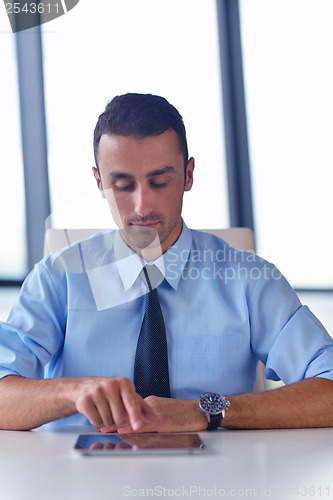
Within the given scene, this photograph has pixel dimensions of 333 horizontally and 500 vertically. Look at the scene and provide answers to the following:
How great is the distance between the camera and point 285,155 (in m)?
2.99

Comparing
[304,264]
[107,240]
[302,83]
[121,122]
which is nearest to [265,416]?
[107,240]

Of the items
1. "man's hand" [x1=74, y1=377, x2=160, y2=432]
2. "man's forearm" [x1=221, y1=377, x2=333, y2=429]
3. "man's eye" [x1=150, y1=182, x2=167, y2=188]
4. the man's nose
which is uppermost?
"man's eye" [x1=150, y1=182, x2=167, y2=188]

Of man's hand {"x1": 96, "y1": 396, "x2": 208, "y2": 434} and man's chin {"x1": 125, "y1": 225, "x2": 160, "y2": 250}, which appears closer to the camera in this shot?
man's hand {"x1": 96, "y1": 396, "x2": 208, "y2": 434}

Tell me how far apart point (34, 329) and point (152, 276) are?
0.99 ft

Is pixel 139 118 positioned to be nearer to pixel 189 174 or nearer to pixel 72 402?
pixel 189 174

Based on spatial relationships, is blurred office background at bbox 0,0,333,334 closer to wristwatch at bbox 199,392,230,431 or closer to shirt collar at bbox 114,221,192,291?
shirt collar at bbox 114,221,192,291

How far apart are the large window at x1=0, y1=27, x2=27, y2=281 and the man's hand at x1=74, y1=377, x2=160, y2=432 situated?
158 centimetres

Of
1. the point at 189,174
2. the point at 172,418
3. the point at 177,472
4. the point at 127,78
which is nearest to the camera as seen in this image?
the point at 177,472

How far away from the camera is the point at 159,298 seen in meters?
1.30

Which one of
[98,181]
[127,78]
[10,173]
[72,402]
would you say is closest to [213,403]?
[72,402]

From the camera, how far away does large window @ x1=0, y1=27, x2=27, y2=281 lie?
7.61ft

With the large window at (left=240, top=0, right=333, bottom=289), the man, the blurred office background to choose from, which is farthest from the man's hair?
the large window at (left=240, top=0, right=333, bottom=289)

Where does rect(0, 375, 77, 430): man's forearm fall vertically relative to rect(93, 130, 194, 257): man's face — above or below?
below

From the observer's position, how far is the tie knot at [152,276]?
1292 mm
